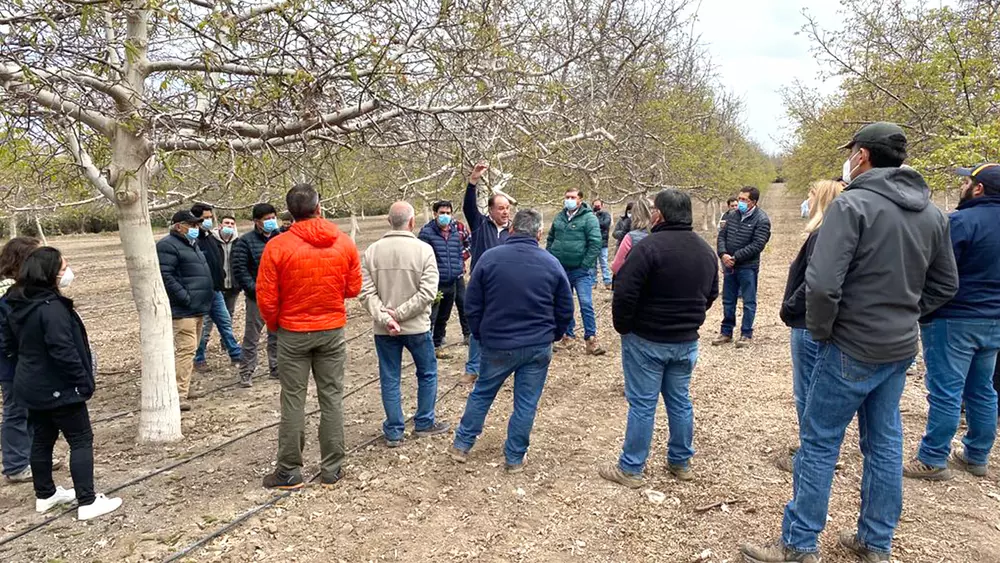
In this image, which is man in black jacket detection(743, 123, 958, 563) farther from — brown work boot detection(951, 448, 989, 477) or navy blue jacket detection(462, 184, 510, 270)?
navy blue jacket detection(462, 184, 510, 270)

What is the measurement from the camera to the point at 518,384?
161 inches

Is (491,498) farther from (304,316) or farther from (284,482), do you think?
(304,316)

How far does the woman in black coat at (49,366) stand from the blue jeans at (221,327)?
3207mm

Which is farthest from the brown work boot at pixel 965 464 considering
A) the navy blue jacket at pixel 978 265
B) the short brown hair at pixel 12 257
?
the short brown hair at pixel 12 257

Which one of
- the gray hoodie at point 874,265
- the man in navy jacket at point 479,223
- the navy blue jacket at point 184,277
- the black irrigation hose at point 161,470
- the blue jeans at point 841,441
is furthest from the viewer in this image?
the navy blue jacket at point 184,277

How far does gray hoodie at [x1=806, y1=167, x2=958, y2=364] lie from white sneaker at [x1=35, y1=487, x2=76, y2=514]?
463cm

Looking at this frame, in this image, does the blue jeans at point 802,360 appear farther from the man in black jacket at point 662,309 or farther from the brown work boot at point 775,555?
the brown work boot at point 775,555

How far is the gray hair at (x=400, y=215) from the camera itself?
177 inches

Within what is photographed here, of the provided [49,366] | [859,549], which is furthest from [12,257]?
[859,549]

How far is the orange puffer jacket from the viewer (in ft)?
12.3

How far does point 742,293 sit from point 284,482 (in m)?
5.85

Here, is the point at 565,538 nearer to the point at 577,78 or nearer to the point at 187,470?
the point at 187,470

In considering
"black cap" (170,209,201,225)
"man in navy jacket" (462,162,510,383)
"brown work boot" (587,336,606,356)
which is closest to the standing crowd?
"man in navy jacket" (462,162,510,383)

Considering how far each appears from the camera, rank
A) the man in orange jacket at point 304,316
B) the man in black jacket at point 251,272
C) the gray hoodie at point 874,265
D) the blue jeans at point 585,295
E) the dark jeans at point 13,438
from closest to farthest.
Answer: the gray hoodie at point 874,265
the man in orange jacket at point 304,316
the dark jeans at point 13,438
the man in black jacket at point 251,272
the blue jeans at point 585,295
